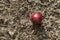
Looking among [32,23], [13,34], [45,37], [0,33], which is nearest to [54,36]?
[45,37]

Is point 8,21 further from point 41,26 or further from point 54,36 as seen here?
point 54,36

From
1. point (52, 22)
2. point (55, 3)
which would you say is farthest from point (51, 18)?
point (55, 3)

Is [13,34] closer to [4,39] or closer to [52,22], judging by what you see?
[4,39]

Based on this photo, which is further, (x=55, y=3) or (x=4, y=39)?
(x=55, y=3)

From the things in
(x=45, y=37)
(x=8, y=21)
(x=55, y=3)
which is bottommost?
(x=45, y=37)

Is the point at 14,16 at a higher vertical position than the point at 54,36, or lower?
higher

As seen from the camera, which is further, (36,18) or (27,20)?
(27,20)
